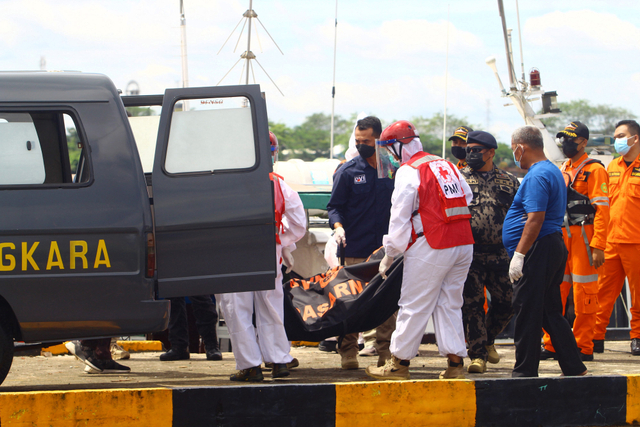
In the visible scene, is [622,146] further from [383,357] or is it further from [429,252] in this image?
[383,357]

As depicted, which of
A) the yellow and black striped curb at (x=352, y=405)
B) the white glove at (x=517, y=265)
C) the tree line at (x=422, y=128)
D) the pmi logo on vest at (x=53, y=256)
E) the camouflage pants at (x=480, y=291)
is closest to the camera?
the yellow and black striped curb at (x=352, y=405)

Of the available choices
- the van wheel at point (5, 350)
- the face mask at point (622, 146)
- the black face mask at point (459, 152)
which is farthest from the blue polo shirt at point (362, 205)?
the van wheel at point (5, 350)

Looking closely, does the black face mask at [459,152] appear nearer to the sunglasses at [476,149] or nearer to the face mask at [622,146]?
the sunglasses at [476,149]

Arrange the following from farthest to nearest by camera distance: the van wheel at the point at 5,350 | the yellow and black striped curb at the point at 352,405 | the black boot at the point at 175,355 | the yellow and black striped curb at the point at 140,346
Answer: the yellow and black striped curb at the point at 140,346 < the black boot at the point at 175,355 < the van wheel at the point at 5,350 < the yellow and black striped curb at the point at 352,405

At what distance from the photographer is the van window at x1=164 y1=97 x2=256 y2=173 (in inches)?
161

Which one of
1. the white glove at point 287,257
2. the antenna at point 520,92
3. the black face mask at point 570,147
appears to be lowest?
the white glove at point 287,257

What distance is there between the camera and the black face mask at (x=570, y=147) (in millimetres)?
5930

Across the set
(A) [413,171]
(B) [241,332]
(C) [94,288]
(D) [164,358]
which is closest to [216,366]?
(D) [164,358]

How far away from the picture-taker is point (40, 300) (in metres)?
3.86

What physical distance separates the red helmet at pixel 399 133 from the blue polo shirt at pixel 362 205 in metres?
0.98

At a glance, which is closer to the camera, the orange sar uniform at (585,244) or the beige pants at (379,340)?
the beige pants at (379,340)

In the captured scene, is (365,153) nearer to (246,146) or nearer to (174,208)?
(246,146)

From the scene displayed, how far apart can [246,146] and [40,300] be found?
1510 mm

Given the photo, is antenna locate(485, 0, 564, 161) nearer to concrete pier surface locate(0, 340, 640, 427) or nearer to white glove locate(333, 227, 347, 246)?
white glove locate(333, 227, 347, 246)
